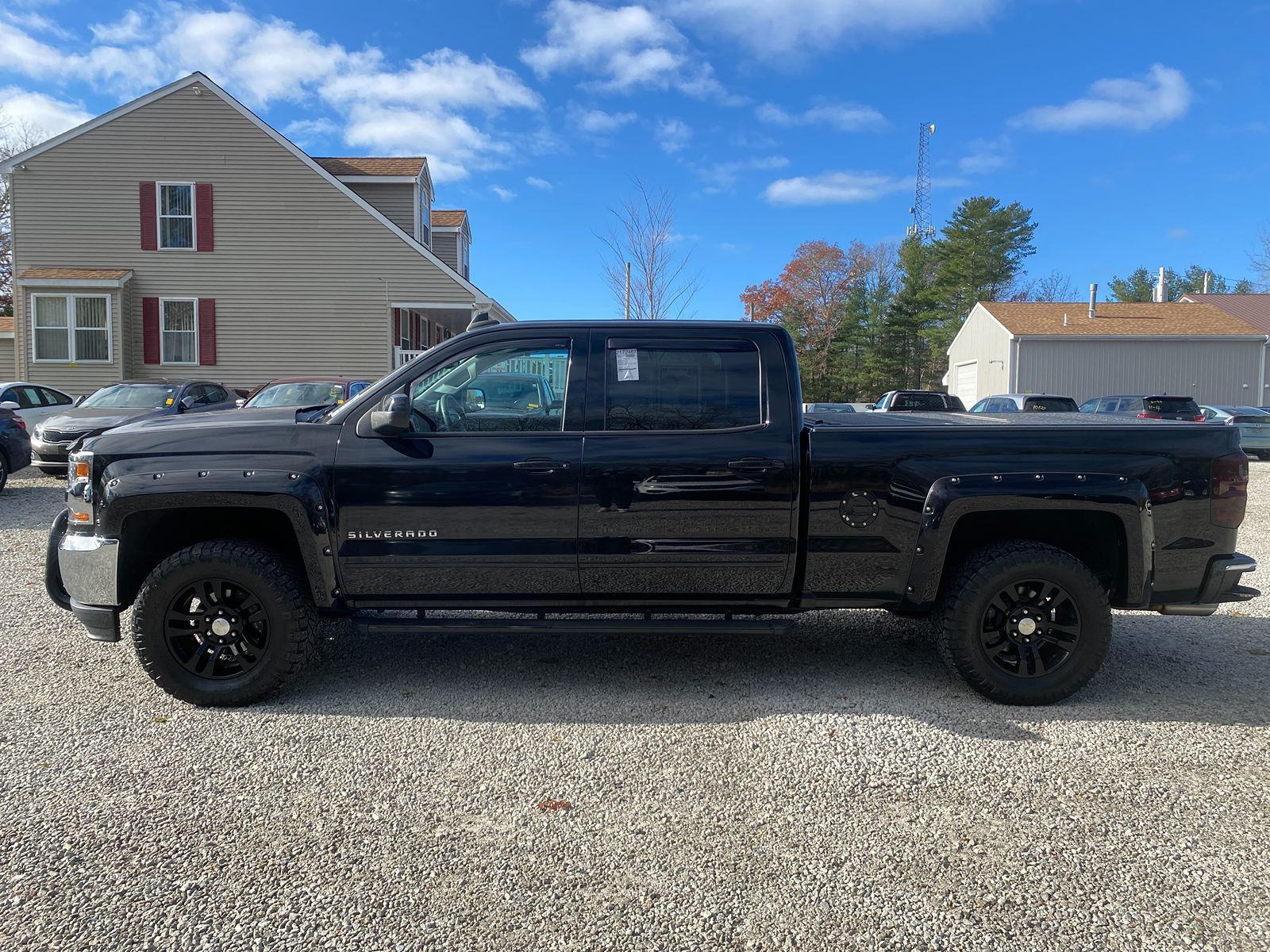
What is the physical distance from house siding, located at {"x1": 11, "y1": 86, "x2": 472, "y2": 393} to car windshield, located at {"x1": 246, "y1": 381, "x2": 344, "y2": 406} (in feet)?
24.6

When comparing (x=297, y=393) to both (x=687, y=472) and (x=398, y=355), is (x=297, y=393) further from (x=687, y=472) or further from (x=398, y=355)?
(x=687, y=472)

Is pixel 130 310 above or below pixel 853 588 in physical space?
above

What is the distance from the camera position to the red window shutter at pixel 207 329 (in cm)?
2095

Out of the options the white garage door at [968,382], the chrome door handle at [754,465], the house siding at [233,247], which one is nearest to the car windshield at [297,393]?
the house siding at [233,247]

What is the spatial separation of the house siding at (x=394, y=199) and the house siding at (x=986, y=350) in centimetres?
2134

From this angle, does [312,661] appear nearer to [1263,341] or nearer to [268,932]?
[268,932]

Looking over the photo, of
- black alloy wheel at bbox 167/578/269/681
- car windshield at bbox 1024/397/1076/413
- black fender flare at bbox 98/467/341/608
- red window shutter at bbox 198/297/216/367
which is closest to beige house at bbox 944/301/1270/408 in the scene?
car windshield at bbox 1024/397/1076/413

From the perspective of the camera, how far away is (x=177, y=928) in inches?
97.4

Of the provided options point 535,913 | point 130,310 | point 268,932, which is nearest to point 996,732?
point 535,913

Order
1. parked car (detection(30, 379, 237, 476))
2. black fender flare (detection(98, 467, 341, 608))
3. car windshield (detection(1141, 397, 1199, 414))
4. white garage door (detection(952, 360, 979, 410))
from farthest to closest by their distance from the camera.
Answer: white garage door (detection(952, 360, 979, 410)) < car windshield (detection(1141, 397, 1199, 414)) < parked car (detection(30, 379, 237, 476)) < black fender flare (detection(98, 467, 341, 608))

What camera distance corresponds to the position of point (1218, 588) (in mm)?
4152

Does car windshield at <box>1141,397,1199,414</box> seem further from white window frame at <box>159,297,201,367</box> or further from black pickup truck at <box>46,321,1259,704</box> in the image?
white window frame at <box>159,297,201,367</box>

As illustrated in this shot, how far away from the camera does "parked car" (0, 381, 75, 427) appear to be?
1377cm

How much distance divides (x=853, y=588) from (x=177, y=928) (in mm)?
3051
